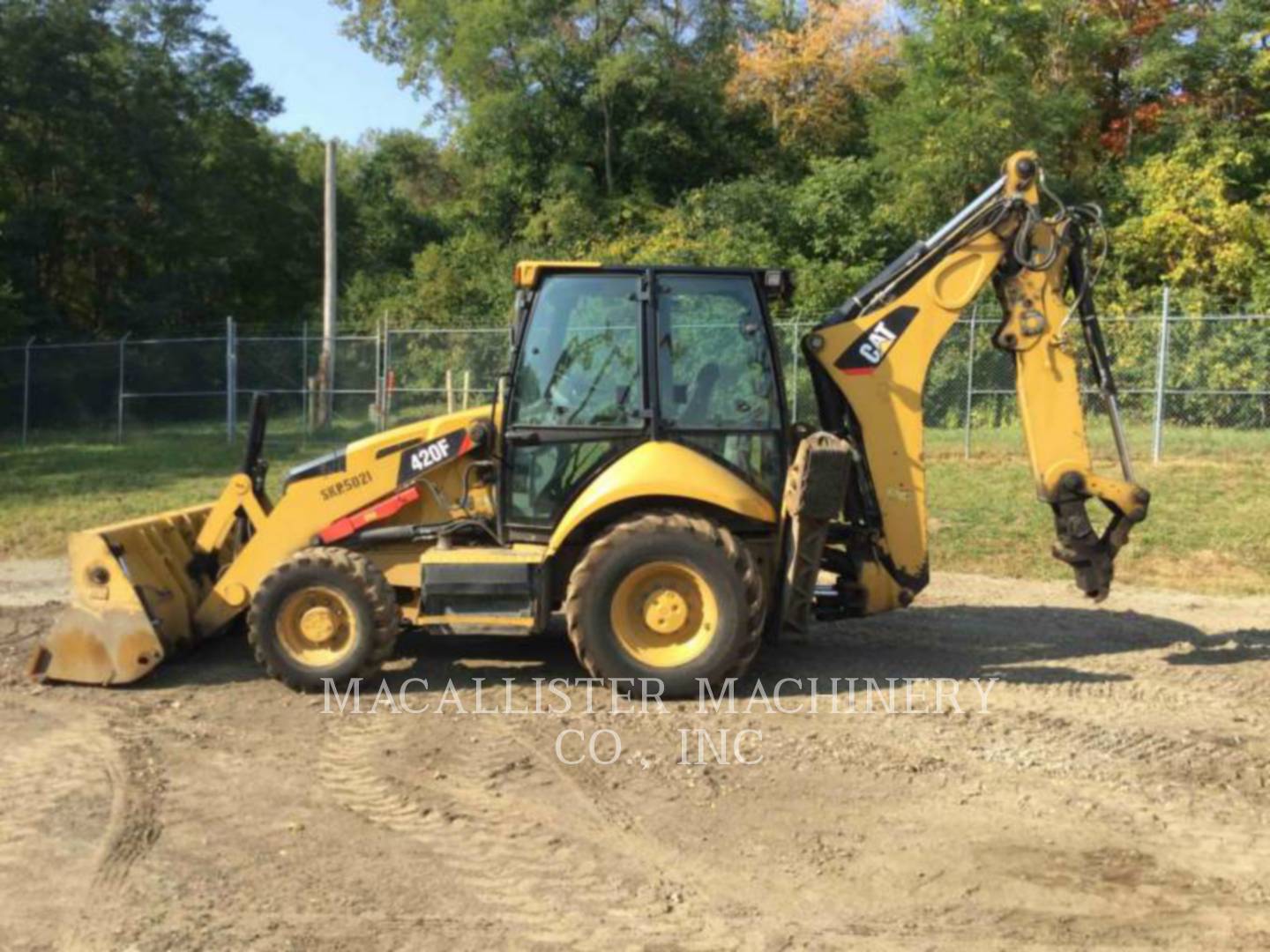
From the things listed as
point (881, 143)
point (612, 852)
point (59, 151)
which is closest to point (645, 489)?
point (612, 852)

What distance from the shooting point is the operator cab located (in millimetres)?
6539

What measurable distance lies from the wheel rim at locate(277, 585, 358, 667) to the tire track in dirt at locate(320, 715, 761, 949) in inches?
31.1

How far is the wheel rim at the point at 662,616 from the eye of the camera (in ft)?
20.8

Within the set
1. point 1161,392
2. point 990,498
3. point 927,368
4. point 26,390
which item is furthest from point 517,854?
point 26,390

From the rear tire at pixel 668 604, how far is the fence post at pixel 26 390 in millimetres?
20025

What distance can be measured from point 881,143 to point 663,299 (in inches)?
927

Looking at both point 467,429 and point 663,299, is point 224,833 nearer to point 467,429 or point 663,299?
point 467,429

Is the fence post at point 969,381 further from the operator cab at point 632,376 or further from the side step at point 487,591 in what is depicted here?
the side step at point 487,591

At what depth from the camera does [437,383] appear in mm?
21797

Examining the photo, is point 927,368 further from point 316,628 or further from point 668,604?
point 316,628

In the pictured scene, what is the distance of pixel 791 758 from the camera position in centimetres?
552

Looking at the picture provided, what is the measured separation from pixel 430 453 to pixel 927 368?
2.86 m

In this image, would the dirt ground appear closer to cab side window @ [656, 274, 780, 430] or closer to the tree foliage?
cab side window @ [656, 274, 780, 430]

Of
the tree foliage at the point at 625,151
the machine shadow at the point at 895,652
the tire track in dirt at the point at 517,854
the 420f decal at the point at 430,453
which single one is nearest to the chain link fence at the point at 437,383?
the tree foliage at the point at 625,151
